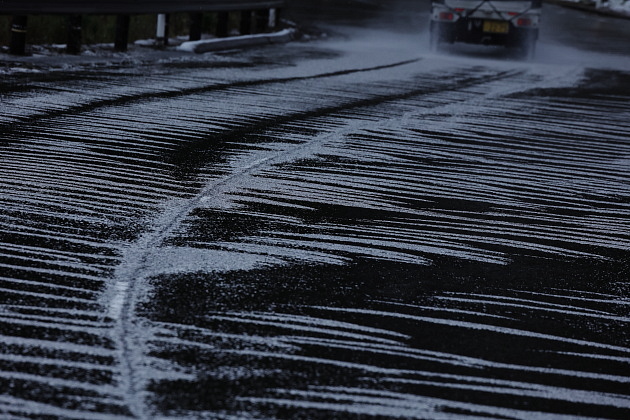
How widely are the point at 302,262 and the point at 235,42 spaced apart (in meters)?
15.9

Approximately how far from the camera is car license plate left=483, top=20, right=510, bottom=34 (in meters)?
23.3

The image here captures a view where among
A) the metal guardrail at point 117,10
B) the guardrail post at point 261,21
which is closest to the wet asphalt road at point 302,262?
the metal guardrail at point 117,10

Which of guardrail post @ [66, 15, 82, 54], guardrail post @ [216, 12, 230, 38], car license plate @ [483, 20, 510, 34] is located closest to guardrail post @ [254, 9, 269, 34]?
guardrail post @ [216, 12, 230, 38]

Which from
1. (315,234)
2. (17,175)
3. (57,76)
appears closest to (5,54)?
(57,76)

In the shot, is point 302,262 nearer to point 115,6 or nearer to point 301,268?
point 301,268

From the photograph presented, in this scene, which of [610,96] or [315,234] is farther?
[610,96]

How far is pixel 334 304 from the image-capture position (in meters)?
4.73

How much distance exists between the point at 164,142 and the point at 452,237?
3260 mm

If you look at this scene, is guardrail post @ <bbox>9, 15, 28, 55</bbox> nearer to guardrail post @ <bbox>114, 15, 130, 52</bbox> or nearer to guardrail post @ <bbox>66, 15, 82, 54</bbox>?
guardrail post @ <bbox>66, 15, 82, 54</bbox>

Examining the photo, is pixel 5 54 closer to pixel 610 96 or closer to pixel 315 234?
pixel 610 96

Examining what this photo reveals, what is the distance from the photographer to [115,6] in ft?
56.0

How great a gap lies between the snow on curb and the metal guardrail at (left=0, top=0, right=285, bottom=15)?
57 centimetres

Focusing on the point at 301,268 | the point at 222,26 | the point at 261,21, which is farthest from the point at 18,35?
the point at 301,268

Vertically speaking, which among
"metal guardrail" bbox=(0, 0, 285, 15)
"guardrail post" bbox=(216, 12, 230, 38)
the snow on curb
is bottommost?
the snow on curb
